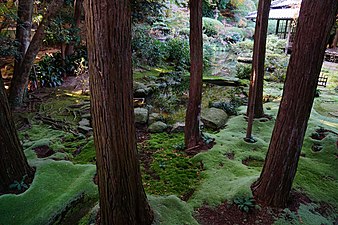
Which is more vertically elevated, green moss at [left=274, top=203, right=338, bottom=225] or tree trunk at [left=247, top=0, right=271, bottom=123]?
tree trunk at [left=247, top=0, right=271, bottom=123]

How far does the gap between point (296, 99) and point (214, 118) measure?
3.77 meters

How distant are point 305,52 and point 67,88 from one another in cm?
819

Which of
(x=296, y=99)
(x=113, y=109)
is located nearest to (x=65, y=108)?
(x=113, y=109)

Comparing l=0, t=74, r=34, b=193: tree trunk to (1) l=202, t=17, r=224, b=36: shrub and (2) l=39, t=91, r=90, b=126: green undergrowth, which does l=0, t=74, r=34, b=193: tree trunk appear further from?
(1) l=202, t=17, r=224, b=36: shrub

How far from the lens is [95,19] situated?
1.84 metres

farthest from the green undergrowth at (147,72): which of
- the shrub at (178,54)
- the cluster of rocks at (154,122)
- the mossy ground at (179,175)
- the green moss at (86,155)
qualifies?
the green moss at (86,155)

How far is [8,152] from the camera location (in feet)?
10.1

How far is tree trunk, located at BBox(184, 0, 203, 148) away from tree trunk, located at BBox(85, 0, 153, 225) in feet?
7.93

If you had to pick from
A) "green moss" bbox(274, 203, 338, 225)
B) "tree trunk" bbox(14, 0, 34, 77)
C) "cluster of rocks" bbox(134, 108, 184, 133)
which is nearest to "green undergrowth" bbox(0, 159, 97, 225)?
"green moss" bbox(274, 203, 338, 225)

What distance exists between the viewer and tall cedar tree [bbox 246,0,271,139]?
186 inches

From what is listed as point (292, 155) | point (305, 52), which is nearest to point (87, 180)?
point (292, 155)

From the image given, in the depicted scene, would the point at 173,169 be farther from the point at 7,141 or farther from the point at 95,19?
the point at 95,19

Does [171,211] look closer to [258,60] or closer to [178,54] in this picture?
[258,60]

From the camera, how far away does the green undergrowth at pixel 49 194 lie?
273cm
